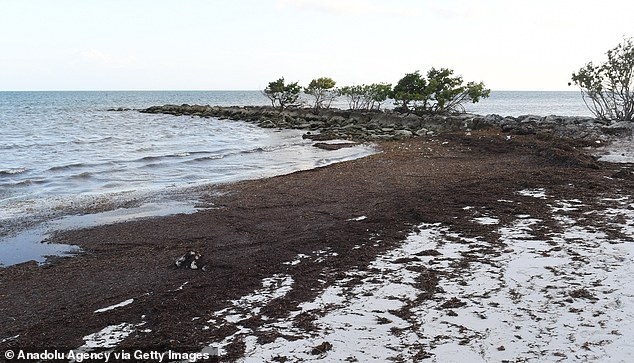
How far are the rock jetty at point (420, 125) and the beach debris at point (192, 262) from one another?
658 inches

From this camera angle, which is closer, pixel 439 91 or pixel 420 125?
pixel 420 125

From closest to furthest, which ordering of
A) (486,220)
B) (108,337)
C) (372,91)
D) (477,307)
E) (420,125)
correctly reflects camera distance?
(108,337) → (477,307) → (486,220) → (420,125) → (372,91)

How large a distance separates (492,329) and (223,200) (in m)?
7.40

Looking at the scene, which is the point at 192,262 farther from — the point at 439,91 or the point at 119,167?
the point at 439,91

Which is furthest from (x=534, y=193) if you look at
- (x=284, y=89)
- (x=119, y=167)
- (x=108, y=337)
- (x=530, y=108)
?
(x=530, y=108)

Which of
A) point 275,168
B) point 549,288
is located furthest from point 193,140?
point 549,288

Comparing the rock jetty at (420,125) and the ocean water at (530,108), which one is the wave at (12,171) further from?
the ocean water at (530,108)

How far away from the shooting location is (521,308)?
4.77 metres

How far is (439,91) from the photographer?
31688mm

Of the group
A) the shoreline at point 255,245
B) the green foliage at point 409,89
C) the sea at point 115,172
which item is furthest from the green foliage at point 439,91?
the shoreline at point 255,245

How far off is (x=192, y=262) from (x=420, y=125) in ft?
73.1

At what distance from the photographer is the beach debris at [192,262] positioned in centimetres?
635

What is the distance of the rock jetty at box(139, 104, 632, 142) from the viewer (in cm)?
2047

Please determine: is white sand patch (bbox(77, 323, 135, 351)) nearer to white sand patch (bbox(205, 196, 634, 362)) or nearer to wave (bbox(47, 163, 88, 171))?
white sand patch (bbox(205, 196, 634, 362))
